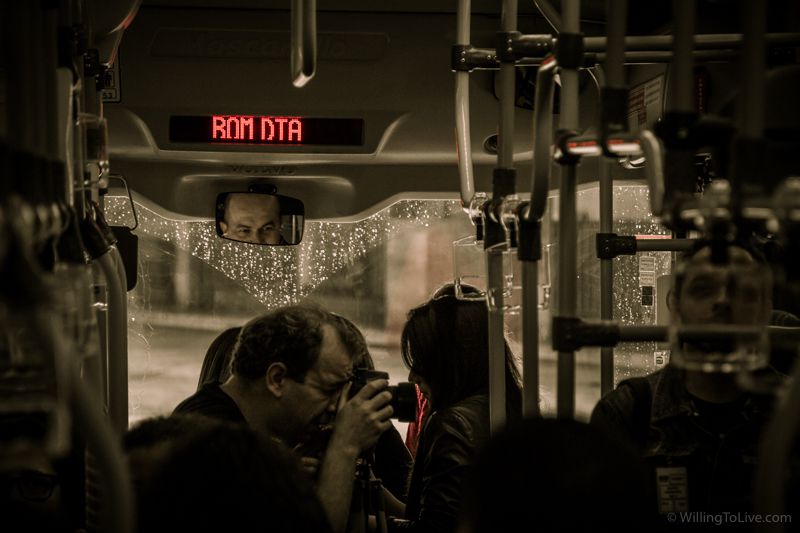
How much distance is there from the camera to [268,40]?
11.7 feet

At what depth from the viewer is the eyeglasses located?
1.75m

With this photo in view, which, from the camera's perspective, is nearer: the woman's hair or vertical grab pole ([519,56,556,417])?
vertical grab pole ([519,56,556,417])

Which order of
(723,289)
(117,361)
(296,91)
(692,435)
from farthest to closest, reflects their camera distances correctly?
(296,91), (117,361), (692,435), (723,289)

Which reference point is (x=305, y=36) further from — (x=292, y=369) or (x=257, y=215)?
(x=257, y=215)

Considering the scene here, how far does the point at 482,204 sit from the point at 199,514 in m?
1.45

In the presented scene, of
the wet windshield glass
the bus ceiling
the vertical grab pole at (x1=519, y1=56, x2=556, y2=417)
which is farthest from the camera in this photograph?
the wet windshield glass

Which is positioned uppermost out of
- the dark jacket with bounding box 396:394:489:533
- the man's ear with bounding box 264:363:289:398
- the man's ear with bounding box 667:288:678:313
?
the man's ear with bounding box 667:288:678:313

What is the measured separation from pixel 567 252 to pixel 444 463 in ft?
2.88

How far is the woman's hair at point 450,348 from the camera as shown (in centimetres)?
278

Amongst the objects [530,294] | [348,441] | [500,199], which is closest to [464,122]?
[500,199]

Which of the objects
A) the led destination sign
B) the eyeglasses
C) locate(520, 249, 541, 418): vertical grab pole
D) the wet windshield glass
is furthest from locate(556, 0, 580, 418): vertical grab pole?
the wet windshield glass

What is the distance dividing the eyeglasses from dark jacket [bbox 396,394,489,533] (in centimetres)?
96

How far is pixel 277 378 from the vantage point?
8.37 ft

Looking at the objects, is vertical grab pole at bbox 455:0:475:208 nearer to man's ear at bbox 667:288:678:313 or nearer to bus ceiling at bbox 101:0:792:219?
man's ear at bbox 667:288:678:313
